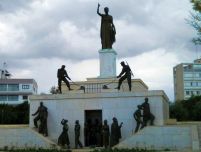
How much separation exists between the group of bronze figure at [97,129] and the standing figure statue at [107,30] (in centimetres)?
700

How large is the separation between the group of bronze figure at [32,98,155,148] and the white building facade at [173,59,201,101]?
8407cm

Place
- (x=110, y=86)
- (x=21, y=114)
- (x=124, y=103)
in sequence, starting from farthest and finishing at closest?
(x=21, y=114), (x=110, y=86), (x=124, y=103)

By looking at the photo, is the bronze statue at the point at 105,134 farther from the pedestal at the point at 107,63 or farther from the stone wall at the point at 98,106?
the pedestal at the point at 107,63

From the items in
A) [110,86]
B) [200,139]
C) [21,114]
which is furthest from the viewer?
[21,114]

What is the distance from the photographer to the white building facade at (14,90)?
92188 mm

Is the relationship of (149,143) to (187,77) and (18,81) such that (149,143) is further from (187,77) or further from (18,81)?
(187,77)

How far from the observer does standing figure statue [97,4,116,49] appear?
3061 cm

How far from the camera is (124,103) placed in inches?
984

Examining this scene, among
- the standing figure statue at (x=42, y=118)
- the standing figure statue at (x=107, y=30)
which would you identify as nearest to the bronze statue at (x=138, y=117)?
the standing figure statue at (x=42, y=118)

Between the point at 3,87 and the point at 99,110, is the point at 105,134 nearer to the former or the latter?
the point at 99,110

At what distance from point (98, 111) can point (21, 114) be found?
3168cm

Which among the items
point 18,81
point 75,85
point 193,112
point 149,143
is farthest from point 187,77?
point 149,143

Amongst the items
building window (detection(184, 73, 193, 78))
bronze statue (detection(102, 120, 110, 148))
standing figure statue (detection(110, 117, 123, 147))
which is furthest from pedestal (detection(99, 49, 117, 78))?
building window (detection(184, 73, 193, 78))

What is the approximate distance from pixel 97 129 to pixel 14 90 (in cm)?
7038
